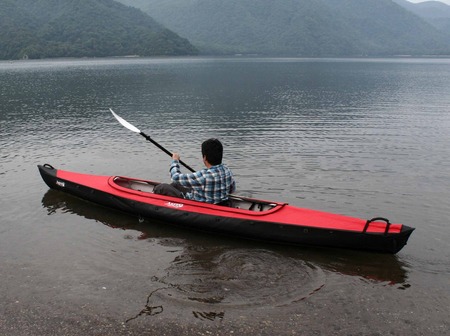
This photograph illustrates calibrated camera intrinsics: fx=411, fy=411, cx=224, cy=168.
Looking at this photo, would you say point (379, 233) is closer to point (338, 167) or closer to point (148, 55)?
point (338, 167)

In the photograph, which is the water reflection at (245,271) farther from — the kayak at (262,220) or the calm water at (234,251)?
the kayak at (262,220)

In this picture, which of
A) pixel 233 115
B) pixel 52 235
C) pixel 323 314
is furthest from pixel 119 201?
pixel 233 115

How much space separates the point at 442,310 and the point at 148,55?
202397 millimetres

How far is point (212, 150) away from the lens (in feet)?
31.7

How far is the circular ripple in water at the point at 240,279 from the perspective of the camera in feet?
25.7

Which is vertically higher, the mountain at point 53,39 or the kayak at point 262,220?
the mountain at point 53,39

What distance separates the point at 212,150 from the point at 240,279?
3017 millimetres

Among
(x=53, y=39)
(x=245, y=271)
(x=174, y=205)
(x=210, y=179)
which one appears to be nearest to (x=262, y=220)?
(x=245, y=271)

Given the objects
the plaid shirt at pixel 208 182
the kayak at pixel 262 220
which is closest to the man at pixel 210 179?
the plaid shirt at pixel 208 182

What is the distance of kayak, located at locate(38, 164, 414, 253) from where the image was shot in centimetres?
888

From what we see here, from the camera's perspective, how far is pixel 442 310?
24.6 ft

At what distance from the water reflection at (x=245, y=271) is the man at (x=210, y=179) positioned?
3.37 ft

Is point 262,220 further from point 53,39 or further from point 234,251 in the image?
point 53,39

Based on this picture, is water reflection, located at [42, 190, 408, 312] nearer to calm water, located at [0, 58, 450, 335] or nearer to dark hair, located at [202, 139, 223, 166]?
calm water, located at [0, 58, 450, 335]
